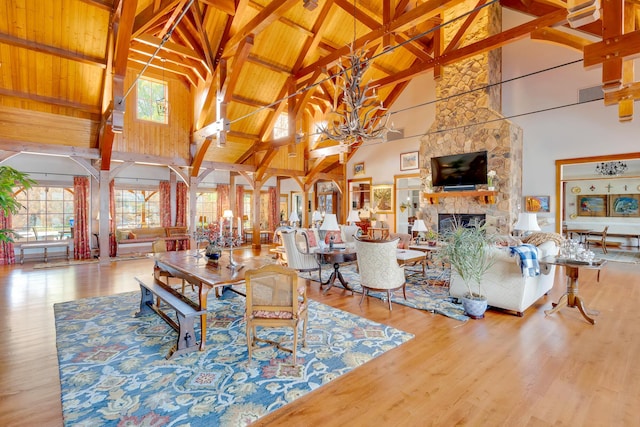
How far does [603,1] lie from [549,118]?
17.9 ft

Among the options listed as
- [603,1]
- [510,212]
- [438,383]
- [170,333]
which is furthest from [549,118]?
[170,333]

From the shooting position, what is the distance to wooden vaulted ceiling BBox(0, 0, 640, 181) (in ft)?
18.1

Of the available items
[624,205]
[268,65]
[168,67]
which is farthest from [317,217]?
[624,205]

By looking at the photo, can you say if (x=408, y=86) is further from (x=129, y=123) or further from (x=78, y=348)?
(x=78, y=348)

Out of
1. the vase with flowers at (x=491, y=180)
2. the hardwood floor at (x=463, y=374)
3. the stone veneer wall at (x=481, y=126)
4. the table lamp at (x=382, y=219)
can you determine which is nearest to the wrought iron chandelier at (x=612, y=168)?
the stone veneer wall at (x=481, y=126)

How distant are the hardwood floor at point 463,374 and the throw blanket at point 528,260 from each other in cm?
66

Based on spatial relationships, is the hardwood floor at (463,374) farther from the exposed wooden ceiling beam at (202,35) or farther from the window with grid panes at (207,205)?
the window with grid panes at (207,205)

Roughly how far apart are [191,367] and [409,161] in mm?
9890

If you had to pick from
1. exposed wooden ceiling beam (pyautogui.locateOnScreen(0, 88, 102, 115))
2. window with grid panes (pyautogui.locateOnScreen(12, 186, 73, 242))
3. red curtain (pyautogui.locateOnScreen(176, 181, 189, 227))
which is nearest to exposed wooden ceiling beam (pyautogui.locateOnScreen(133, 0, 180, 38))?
exposed wooden ceiling beam (pyautogui.locateOnScreen(0, 88, 102, 115))

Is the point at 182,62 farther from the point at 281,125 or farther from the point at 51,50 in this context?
the point at 281,125

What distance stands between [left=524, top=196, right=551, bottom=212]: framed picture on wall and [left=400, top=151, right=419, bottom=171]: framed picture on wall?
3638mm

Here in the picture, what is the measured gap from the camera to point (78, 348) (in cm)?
318

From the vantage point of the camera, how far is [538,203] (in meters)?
8.13

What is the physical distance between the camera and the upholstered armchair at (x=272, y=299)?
9.12 feet
